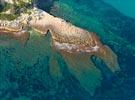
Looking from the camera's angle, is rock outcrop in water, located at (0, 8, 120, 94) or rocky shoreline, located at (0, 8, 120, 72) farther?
rocky shoreline, located at (0, 8, 120, 72)

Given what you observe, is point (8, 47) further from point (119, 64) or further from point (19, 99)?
point (119, 64)

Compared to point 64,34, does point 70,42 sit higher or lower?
lower

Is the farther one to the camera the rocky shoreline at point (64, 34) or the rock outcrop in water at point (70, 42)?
the rocky shoreline at point (64, 34)

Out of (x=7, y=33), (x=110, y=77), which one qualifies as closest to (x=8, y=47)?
(x=7, y=33)
